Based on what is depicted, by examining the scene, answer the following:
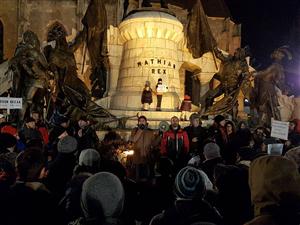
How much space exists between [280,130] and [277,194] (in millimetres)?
4891

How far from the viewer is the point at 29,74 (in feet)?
35.3

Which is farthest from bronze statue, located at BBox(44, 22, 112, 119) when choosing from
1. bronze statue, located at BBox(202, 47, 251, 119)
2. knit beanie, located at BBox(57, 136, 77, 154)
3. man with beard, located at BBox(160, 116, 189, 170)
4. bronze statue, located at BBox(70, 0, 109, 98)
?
knit beanie, located at BBox(57, 136, 77, 154)

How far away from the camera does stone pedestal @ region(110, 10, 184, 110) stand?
14.2 meters

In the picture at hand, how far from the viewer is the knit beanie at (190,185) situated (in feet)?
7.52

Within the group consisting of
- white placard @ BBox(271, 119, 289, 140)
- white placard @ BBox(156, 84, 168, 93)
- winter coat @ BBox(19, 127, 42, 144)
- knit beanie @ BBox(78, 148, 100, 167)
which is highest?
white placard @ BBox(156, 84, 168, 93)

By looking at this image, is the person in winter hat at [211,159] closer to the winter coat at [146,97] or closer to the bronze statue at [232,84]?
the winter coat at [146,97]

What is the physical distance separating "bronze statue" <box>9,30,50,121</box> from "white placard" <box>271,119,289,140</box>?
663 centimetres

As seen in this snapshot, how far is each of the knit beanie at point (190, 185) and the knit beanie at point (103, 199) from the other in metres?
0.38

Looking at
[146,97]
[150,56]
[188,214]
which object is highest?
[150,56]

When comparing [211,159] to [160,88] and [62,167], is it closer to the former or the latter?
[62,167]

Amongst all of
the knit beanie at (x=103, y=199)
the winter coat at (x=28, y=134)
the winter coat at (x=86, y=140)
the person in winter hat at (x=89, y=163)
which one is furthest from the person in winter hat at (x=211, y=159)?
the winter coat at (x=28, y=134)

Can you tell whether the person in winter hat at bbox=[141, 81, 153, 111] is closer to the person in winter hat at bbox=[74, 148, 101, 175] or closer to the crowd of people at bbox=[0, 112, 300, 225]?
the crowd of people at bbox=[0, 112, 300, 225]

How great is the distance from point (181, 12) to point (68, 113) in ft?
66.9

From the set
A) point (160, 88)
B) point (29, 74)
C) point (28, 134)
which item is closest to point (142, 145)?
point (28, 134)
